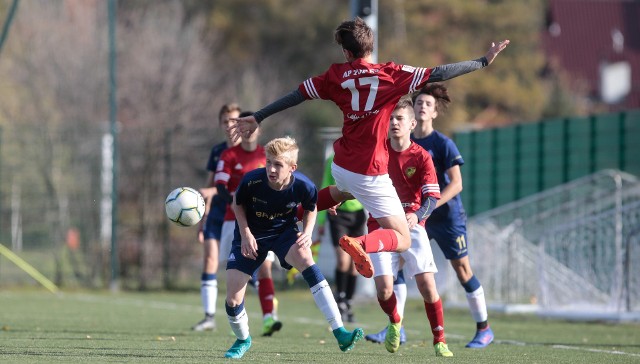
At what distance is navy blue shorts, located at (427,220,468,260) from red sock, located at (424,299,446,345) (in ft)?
3.10

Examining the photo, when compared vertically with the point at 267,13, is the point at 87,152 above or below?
below

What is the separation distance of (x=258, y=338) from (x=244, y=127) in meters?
3.27

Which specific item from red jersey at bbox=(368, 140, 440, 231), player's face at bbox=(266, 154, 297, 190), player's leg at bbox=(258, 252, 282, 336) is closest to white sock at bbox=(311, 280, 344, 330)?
player's face at bbox=(266, 154, 297, 190)

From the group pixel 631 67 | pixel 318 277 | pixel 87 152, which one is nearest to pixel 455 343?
pixel 318 277

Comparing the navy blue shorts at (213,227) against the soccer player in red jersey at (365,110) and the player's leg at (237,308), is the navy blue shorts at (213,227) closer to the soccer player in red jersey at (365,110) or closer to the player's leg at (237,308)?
the player's leg at (237,308)

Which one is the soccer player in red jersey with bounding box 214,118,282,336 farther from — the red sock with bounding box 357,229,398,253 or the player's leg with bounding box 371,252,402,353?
the red sock with bounding box 357,229,398,253

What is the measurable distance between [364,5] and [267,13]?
27299 mm

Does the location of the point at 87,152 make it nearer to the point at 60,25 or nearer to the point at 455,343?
the point at 455,343

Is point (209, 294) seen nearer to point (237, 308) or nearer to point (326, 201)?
point (237, 308)

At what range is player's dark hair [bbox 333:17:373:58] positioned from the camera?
28.5 ft

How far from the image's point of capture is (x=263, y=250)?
9.18 meters

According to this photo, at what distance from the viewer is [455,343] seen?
1107 centimetres

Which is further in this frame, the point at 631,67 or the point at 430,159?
the point at 631,67

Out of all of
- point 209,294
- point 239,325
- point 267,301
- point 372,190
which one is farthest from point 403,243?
point 209,294
